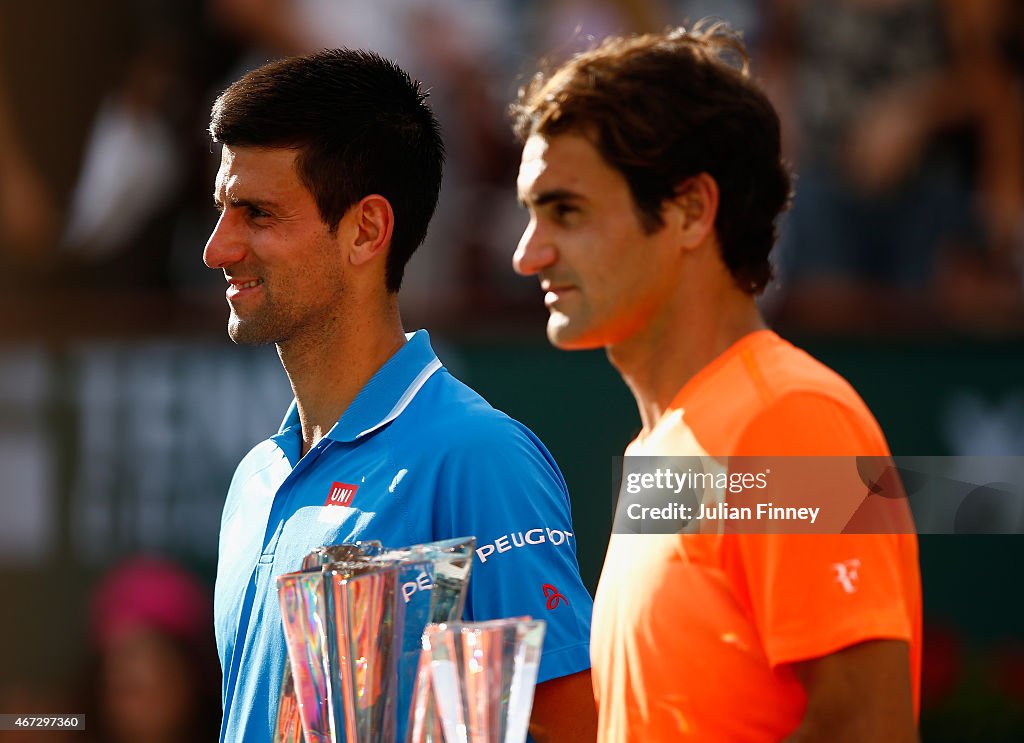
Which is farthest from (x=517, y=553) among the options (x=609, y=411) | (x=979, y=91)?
(x=979, y=91)

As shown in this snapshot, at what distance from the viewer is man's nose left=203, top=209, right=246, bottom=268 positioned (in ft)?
8.32

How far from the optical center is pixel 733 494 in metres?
1.82

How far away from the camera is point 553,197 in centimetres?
211

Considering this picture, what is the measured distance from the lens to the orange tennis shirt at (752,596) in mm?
1742

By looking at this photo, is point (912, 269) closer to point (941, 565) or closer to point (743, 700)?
point (941, 565)

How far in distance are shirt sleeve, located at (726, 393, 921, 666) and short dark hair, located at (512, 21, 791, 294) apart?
360 mm

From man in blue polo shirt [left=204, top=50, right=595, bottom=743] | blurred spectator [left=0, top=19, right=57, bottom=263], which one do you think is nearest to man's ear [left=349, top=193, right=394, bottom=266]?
man in blue polo shirt [left=204, top=50, right=595, bottom=743]

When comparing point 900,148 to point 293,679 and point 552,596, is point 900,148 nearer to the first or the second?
point 552,596

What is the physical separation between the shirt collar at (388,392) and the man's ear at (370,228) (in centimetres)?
17

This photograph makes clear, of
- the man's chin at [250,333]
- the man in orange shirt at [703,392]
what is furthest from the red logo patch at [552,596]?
the man's chin at [250,333]

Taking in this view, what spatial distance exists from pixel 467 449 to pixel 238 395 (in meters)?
3.48

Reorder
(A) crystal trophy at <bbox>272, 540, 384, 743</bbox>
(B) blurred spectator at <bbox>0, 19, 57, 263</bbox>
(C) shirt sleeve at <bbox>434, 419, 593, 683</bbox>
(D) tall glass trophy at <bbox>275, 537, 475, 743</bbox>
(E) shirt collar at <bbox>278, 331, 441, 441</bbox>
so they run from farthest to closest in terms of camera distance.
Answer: (B) blurred spectator at <bbox>0, 19, 57, 263</bbox> → (E) shirt collar at <bbox>278, 331, 441, 441</bbox> → (C) shirt sleeve at <bbox>434, 419, 593, 683</bbox> → (A) crystal trophy at <bbox>272, 540, 384, 743</bbox> → (D) tall glass trophy at <bbox>275, 537, 475, 743</bbox>

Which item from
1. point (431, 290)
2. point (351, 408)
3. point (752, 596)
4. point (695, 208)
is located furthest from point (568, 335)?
point (431, 290)

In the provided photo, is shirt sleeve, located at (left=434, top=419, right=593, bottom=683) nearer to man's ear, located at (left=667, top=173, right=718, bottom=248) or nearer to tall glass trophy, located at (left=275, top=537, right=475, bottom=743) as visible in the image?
tall glass trophy, located at (left=275, top=537, right=475, bottom=743)
